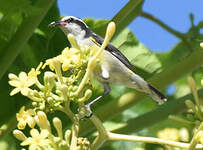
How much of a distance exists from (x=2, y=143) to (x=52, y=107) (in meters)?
1.55

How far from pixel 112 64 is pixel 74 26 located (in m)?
0.45

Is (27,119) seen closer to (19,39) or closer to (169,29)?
(19,39)

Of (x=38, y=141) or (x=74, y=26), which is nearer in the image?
(x=38, y=141)

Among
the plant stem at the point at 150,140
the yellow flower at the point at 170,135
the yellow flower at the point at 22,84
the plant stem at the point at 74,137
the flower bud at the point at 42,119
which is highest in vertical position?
the yellow flower at the point at 22,84

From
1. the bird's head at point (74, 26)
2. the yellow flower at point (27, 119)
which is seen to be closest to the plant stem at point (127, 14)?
the bird's head at point (74, 26)

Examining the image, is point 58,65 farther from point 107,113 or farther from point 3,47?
point 3,47

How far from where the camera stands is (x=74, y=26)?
3.49m

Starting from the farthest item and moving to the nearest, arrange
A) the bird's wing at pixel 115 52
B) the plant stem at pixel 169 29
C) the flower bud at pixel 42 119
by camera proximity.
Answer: the plant stem at pixel 169 29, the bird's wing at pixel 115 52, the flower bud at pixel 42 119

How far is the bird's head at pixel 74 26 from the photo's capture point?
134 inches

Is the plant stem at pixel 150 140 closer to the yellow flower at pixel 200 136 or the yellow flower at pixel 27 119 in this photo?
the yellow flower at pixel 200 136

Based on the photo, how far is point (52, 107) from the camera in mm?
2006

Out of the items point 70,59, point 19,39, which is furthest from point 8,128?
point 70,59

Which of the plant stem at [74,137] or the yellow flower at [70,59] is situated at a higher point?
the yellow flower at [70,59]

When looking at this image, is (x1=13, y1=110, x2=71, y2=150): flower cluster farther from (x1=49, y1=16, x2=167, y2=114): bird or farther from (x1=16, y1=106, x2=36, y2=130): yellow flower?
(x1=49, y1=16, x2=167, y2=114): bird
